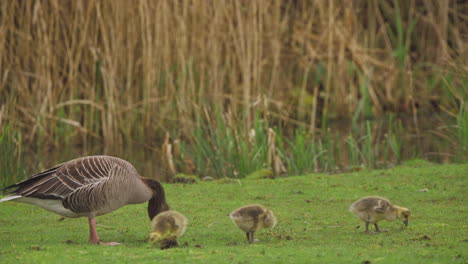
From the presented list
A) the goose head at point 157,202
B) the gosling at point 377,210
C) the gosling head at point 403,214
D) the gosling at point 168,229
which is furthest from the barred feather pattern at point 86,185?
the gosling head at point 403,214

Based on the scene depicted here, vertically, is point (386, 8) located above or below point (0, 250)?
above

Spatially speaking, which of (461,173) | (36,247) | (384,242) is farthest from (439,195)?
(36,247)

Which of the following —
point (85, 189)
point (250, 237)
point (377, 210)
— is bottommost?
point (250, 237)

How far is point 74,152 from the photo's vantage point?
13969mm

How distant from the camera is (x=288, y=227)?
24.1 ft

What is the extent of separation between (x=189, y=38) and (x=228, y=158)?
3.78 m

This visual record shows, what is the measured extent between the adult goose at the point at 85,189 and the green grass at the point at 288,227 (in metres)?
0.31

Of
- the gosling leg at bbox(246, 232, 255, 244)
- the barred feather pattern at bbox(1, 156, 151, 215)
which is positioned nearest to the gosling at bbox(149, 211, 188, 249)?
the gosling leg at bbox(246, 232, 255, 244)

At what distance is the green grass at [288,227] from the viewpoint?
5.83 meters

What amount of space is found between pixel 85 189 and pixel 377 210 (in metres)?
2.68

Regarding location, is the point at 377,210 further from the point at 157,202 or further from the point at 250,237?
the point at 157,202

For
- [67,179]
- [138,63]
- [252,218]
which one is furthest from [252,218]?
[138,63]

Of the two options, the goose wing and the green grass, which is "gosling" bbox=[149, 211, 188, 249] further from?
the goose wing

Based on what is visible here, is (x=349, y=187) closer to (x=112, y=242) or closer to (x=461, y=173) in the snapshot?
(x=461, y=173)
